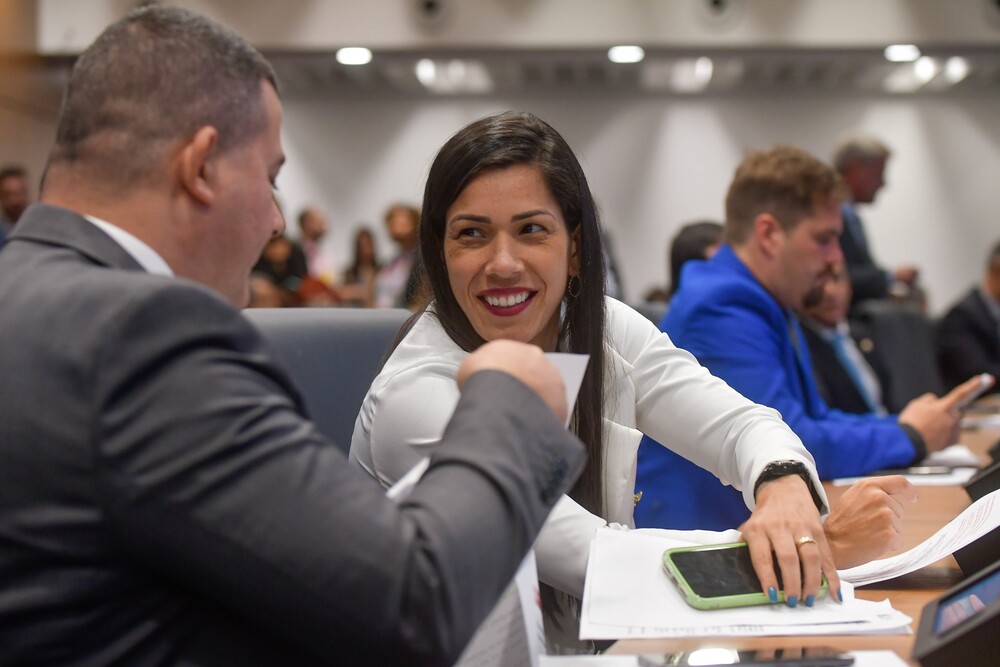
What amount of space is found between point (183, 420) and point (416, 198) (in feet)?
2.89

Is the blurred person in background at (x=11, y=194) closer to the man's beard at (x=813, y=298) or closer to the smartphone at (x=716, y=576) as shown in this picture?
the man's beard at (x=813, y=298)

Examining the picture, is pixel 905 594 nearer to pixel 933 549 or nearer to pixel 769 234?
pixel 933 549

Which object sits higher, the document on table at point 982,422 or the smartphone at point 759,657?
the smartphone at point 759,657

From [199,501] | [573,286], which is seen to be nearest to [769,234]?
[573,286]

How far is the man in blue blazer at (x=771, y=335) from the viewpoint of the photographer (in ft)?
5.72

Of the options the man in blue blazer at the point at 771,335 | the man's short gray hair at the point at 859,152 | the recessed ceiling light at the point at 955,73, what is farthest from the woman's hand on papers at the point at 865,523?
the recessed ceiling light at the point at 955,73

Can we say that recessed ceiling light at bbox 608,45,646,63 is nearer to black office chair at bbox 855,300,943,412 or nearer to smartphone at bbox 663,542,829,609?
black office chair at bbox 855,300,943,412

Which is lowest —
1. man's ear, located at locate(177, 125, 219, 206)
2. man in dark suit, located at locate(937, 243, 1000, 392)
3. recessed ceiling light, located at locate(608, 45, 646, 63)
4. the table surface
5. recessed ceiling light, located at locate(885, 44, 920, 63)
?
man in dark suit, located at locate(937, 243, 1000, 392)

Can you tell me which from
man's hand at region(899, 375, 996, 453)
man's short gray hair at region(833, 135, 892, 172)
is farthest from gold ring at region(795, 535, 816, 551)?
man's short gray hair at region(833, 135, 892, 172)

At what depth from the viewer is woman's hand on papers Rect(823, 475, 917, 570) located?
1185 mm

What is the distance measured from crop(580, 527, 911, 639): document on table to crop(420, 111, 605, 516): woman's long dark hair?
0.93 feet

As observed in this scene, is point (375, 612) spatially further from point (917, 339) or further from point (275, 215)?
point (917, 339)

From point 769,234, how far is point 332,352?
1162 mm

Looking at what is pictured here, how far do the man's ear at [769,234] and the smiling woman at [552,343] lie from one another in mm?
874
